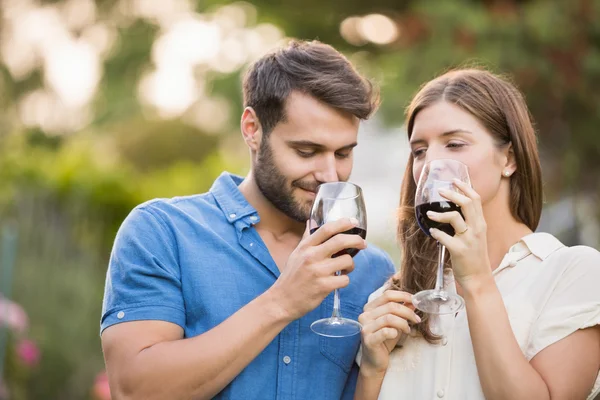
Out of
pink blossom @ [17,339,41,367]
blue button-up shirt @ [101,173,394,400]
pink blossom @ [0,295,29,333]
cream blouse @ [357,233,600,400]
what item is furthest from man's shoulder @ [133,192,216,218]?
pink blossom @ [17,339,41,367]

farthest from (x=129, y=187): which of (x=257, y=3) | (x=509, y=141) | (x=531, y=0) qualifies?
(x=509, y=141)

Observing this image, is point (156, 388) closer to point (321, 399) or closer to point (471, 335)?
point (321, 399)

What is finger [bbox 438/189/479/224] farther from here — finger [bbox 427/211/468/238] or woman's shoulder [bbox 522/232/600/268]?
woman's shoulder [bbox 522/232/600/268]

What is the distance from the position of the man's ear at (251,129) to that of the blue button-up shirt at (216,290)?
1.09 feet

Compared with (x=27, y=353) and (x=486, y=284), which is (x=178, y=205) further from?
(x=27, y=353)

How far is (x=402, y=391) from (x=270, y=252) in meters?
0.78

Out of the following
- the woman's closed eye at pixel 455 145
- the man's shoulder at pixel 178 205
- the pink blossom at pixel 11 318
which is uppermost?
the woman's closed eye at pixel 455 145

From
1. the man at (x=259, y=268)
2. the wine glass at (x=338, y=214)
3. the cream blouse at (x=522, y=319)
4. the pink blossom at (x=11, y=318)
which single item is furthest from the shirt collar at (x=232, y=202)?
the pink blossom at (x=11, y=318)

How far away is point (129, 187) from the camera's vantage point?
32.1 feet

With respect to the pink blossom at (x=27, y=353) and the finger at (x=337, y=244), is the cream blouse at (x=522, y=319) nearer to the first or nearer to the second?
the finger at (x=337, y=244)

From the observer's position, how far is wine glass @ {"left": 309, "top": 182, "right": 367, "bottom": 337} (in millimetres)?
2666

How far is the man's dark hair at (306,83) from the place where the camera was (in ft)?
10.6

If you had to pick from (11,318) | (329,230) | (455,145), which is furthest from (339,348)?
(11,318)

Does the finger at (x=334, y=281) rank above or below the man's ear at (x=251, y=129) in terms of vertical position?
below
